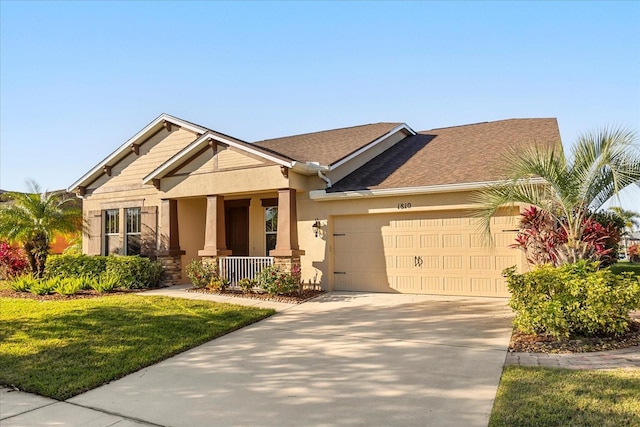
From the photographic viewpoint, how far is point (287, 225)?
11617 mm

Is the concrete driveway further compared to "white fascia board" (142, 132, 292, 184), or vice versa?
"white fascia board" (142, 132, 292, 184)

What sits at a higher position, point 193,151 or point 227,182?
point 193,151

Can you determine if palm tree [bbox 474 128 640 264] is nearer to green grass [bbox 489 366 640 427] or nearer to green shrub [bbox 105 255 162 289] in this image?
green grass [bbox 489 366 640 427]

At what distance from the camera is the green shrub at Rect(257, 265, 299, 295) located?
10.8 m

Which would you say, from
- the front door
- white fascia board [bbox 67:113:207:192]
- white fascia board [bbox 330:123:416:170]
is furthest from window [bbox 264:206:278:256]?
white fascia board [bbox 67:113:207:192]

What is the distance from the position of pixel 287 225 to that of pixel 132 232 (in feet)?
23.1

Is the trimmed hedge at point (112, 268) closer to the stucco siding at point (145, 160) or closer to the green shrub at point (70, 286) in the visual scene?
the green shrub at point (70, 286)

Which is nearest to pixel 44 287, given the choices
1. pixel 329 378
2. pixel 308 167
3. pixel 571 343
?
pixel 308 167

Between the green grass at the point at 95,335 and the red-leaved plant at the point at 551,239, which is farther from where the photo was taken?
the red-leaved plant at the point at 551,239

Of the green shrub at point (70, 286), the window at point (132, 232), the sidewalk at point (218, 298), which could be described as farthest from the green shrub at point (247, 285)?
the window at point (132, 232)

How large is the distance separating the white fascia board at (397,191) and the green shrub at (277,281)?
2.43m

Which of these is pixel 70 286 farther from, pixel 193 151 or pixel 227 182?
pixel 227 182

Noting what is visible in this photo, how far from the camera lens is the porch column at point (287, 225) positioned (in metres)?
Result: 11.6

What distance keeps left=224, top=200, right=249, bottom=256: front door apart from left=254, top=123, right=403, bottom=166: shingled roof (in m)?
2.52
